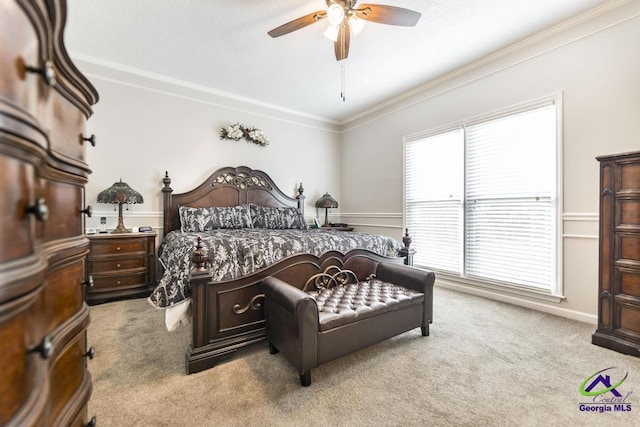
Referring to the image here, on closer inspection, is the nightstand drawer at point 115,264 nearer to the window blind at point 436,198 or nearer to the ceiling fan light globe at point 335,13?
the ceiling fan light globe at point 335,13

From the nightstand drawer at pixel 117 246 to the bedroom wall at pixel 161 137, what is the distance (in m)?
0.50

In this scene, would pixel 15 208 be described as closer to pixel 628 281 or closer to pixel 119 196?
pixel 119 196

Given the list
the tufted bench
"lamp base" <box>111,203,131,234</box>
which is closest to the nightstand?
"lamp base" <box>111,203,131,234</box>

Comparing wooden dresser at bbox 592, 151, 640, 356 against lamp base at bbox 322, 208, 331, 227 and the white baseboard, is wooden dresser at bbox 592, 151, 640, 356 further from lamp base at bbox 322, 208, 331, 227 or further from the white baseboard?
lamp base at bbox 322, 208, 331, 227

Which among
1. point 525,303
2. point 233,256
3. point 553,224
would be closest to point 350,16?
point 233,256

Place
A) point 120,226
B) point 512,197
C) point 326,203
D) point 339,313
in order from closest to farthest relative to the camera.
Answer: point 339,313 < point 512,197 < point 120,226 < point 326,203

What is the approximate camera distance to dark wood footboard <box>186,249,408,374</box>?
189 cm

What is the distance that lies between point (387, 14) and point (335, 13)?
0.42 meters

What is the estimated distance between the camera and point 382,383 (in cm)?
173

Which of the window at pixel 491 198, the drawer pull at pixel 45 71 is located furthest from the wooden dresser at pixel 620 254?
the drawer pull at pixel 45 71

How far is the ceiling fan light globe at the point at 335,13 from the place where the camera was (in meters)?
2.08

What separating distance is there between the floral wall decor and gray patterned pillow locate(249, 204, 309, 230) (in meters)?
1.16

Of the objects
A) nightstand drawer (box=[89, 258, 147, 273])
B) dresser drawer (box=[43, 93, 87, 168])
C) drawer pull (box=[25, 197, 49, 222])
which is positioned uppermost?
dresser drawer (box=[43, 93, 87, 168])

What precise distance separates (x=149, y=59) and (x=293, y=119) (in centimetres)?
240
